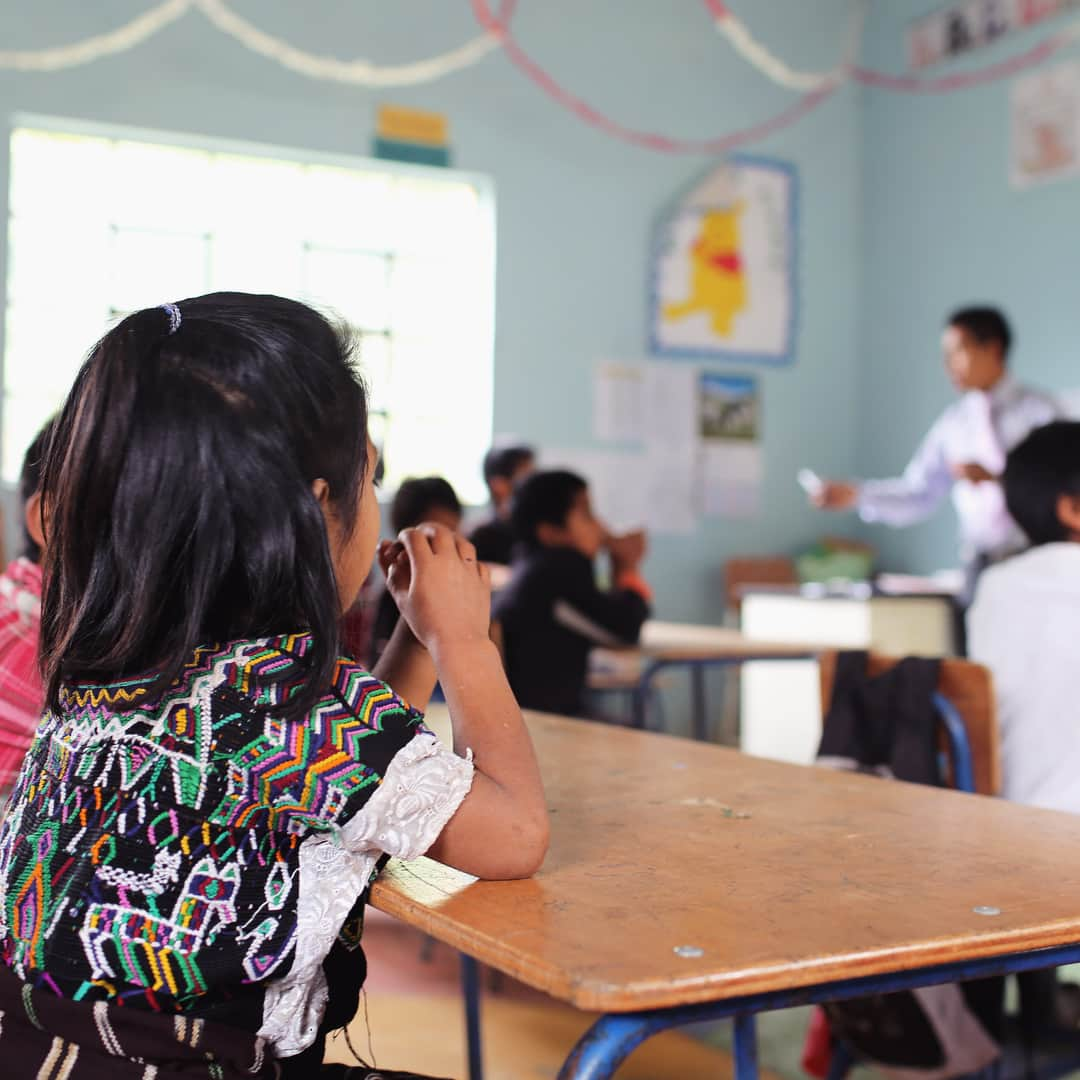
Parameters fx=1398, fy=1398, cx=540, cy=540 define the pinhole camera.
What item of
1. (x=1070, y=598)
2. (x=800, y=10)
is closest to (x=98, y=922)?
(x=1070, y=598)

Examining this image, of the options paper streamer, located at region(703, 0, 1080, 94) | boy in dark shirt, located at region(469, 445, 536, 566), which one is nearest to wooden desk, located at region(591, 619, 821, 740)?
boy in dark shirt, located at region(469, 445, 536, 566)

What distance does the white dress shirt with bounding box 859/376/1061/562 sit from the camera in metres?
4.67

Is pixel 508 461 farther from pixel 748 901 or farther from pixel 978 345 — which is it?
pixel 748 901

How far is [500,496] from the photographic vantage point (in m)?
4.49

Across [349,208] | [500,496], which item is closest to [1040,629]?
[500,496]

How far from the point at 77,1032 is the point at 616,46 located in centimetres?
548

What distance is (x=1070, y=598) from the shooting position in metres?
1.85

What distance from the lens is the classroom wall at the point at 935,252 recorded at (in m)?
5.41

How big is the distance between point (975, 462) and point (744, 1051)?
3993mm

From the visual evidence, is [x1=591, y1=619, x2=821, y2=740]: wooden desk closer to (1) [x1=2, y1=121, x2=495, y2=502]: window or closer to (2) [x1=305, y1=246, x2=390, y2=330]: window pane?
(1) [x1=2, y1=121, x2=495, y2=502]: window

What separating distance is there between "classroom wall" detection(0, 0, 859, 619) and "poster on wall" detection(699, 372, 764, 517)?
81 millimetres

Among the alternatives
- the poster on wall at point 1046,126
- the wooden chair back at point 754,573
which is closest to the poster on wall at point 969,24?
the poster on wall at point 1046,126

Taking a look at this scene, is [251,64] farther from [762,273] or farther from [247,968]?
[247,968]

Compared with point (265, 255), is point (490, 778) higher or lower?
lower
